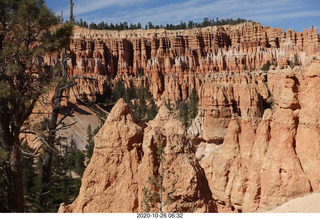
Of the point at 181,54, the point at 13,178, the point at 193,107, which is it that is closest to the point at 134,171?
the point at 13,178

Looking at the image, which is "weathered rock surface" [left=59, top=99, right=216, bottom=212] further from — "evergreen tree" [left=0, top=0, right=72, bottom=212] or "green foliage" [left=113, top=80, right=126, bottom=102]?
"green foliage" [left=113, top=80, right=126, bottom=102]

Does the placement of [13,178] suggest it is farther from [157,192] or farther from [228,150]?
[228,150]

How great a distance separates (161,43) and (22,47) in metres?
91.5

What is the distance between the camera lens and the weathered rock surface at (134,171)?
30.3 ft

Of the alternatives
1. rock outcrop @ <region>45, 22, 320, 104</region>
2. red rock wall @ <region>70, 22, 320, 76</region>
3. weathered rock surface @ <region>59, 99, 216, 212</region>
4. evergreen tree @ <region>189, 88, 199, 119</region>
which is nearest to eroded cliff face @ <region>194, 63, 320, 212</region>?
weathered rock surface @ <region>59, 99, 216, 212</region>

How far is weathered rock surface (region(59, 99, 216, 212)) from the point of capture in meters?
9.25

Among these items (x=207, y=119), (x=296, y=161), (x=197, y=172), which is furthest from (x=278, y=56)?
(x=197, y=172)

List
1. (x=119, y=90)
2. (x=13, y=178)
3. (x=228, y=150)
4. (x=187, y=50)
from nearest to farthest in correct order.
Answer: (x=13, y=178)
(x=228, y=150)
(x=119, y=90)
(x=187, y=50)

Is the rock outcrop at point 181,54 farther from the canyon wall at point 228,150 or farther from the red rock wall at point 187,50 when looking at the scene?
the canyon wall at point 228,150

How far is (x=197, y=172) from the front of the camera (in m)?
9.56

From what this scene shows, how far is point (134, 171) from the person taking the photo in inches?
398

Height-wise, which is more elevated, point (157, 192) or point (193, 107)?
point (157, 192)

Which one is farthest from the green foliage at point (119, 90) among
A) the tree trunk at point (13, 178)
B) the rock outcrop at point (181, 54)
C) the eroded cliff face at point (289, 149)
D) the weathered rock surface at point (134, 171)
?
the tree trunk at point (13, 178)

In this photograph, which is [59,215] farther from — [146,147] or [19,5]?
[19,5]
